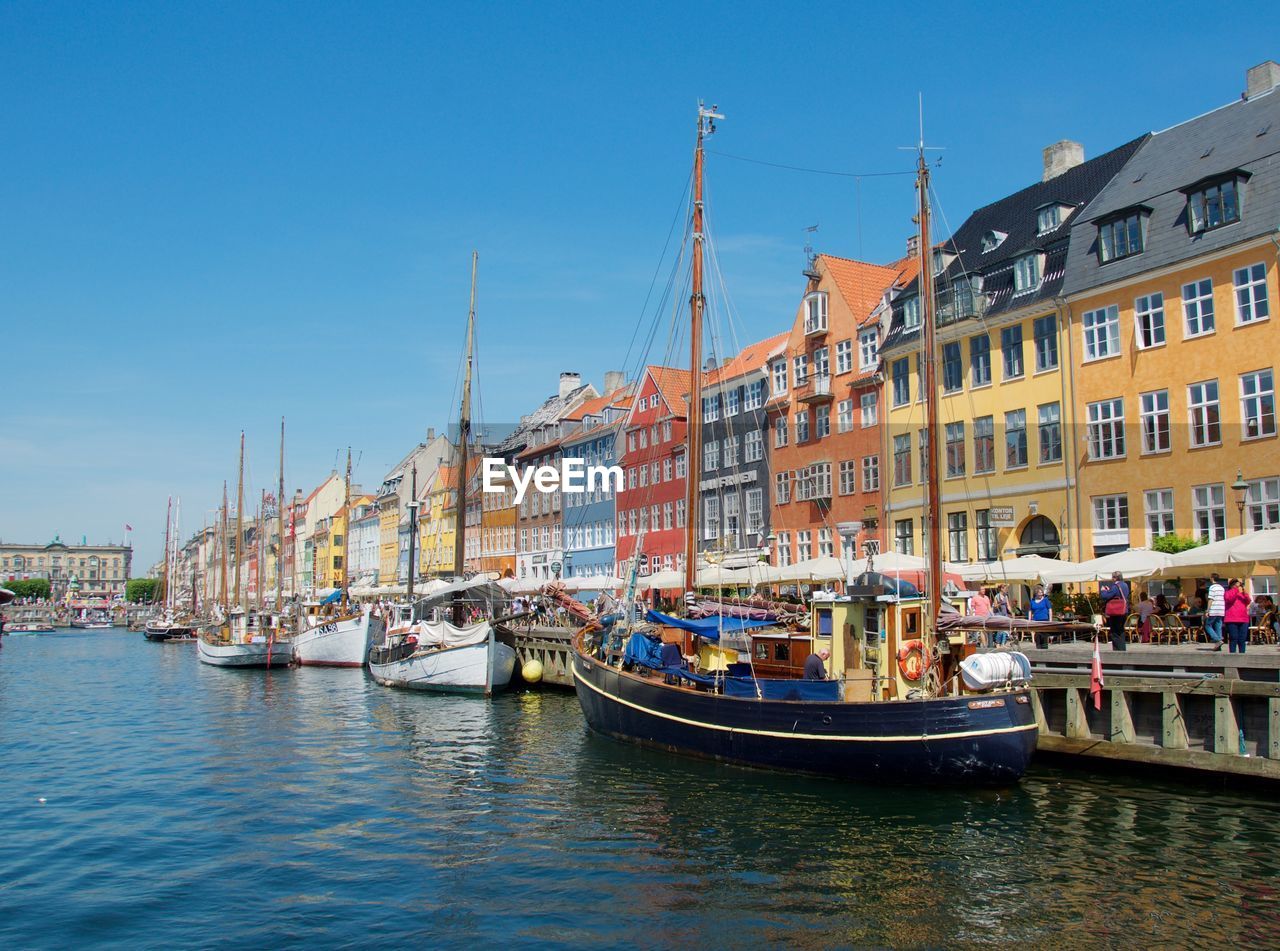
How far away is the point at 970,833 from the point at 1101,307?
84.9 feet

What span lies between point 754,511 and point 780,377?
710 cm

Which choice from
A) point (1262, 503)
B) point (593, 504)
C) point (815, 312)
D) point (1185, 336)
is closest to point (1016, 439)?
point (1185, 336)

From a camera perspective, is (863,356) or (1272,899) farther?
(863,356)

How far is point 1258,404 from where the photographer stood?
33.2 meters

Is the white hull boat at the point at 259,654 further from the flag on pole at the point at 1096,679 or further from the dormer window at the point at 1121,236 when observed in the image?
Answer: the flag on pole at the point at 1096,679

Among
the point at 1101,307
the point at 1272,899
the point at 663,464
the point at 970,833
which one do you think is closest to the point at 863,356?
the point at 1101,307

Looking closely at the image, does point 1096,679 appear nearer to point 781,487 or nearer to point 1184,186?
point 1184,186

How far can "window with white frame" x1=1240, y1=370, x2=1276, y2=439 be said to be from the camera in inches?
1292

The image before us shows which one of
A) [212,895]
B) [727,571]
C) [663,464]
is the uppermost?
[663,464]

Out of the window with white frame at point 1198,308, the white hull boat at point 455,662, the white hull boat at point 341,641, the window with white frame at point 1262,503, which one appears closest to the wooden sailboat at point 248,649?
the white hull boat at point 341,641

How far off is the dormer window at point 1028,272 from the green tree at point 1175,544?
1199cm

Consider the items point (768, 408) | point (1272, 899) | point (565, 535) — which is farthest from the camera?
point (565, 535)

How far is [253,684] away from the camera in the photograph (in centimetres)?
5162

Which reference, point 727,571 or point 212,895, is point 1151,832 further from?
point 727,571
